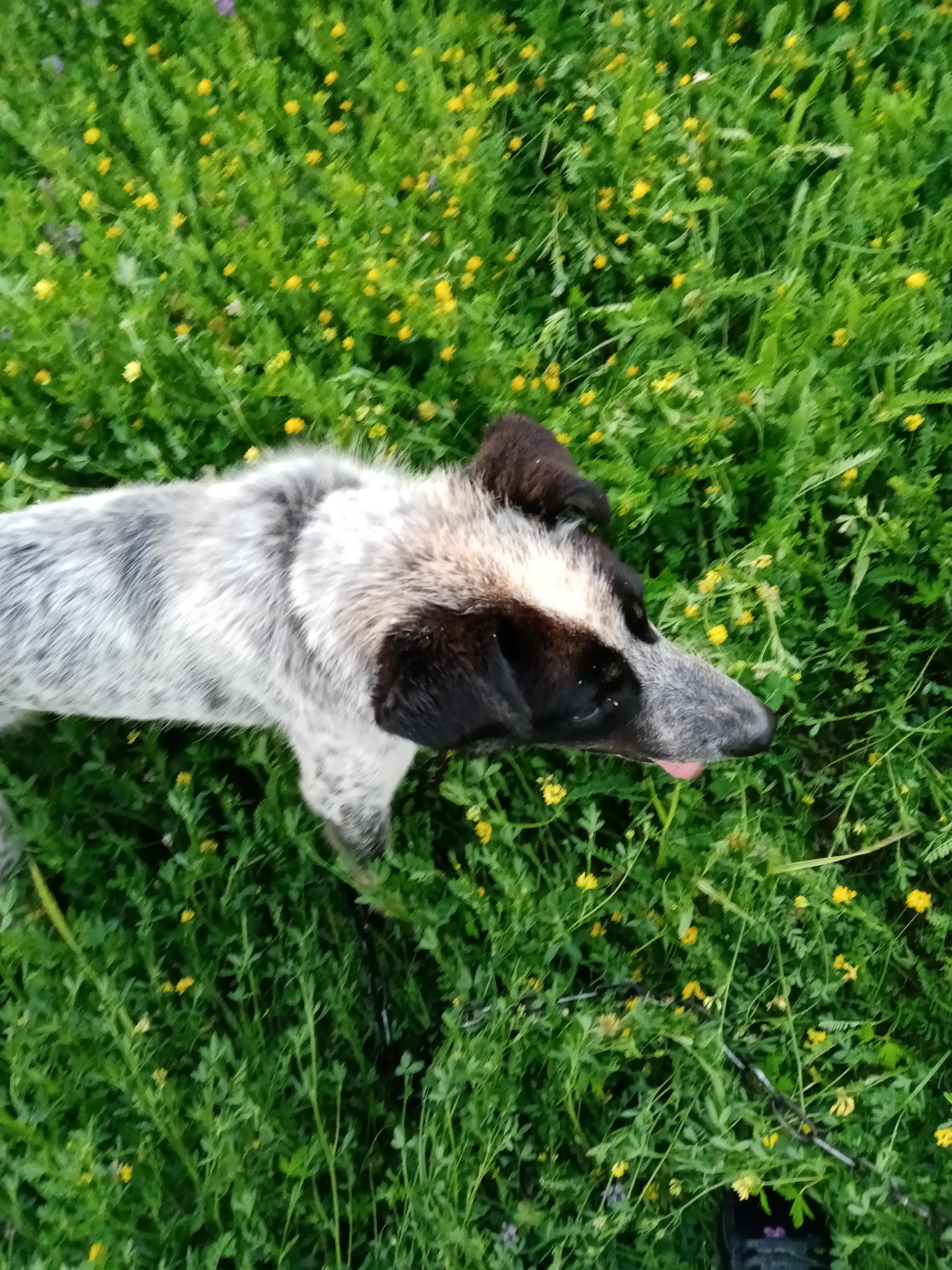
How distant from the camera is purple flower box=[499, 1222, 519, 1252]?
252cm

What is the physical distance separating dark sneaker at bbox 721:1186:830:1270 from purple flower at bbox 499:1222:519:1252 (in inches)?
28.7

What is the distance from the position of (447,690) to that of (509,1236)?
182 cm

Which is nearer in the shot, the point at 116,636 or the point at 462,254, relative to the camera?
the point at 116,636

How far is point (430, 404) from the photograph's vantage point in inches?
128

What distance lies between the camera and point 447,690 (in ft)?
6.50

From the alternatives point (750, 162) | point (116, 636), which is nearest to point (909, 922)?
point (116, 636)

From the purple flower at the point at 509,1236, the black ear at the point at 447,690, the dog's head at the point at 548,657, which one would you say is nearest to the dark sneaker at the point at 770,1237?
the purple flower at the point at 509,1236

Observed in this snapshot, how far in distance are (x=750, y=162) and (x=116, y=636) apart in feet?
10.6

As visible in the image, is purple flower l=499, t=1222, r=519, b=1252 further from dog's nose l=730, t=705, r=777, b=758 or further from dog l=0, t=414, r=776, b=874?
dog's nose l=730, t=705, r=777, b=758

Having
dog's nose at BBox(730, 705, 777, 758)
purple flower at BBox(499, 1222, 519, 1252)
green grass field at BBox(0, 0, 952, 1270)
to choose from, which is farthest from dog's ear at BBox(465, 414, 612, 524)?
purple flower at BBox(499, 1222, 519, 1252)

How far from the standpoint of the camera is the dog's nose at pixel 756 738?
271 cm

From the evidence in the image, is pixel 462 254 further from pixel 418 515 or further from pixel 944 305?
pixel 944 305

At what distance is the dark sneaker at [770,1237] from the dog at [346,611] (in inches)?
57.7

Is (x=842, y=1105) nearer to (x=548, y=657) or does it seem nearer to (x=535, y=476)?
(x=548, y=657)
